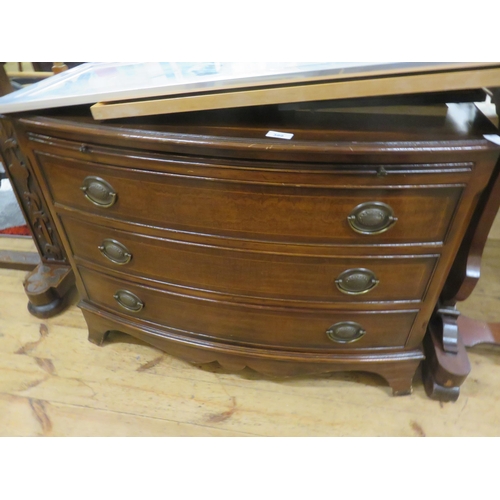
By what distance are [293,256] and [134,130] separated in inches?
16.9

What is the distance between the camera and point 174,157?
0.76 meters

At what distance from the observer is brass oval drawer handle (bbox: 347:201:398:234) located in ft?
2.46

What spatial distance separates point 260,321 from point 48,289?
2.75ft

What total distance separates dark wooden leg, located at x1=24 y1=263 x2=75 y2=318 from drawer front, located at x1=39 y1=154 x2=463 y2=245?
64 cm

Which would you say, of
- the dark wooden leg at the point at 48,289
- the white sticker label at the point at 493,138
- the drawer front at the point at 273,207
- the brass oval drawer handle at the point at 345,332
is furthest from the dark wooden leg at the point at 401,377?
the dark wooden leg at the point at 48,289

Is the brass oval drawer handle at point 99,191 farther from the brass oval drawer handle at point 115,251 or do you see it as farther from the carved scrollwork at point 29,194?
the carved scrollwork at point 29,194

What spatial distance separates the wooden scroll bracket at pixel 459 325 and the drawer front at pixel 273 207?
13 cm

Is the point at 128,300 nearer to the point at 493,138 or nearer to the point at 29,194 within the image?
the point at 29,194

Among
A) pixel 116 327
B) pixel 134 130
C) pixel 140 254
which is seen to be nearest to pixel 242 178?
pixel 134 130

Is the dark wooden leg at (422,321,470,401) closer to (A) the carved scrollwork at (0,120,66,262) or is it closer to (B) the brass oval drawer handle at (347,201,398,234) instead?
(B) the brass oval drawer handle at (347,201,398,234)

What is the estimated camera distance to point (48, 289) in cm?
135

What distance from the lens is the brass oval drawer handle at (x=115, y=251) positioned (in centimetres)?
97

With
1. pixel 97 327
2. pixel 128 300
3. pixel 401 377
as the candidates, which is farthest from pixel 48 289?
pixel 401 377
